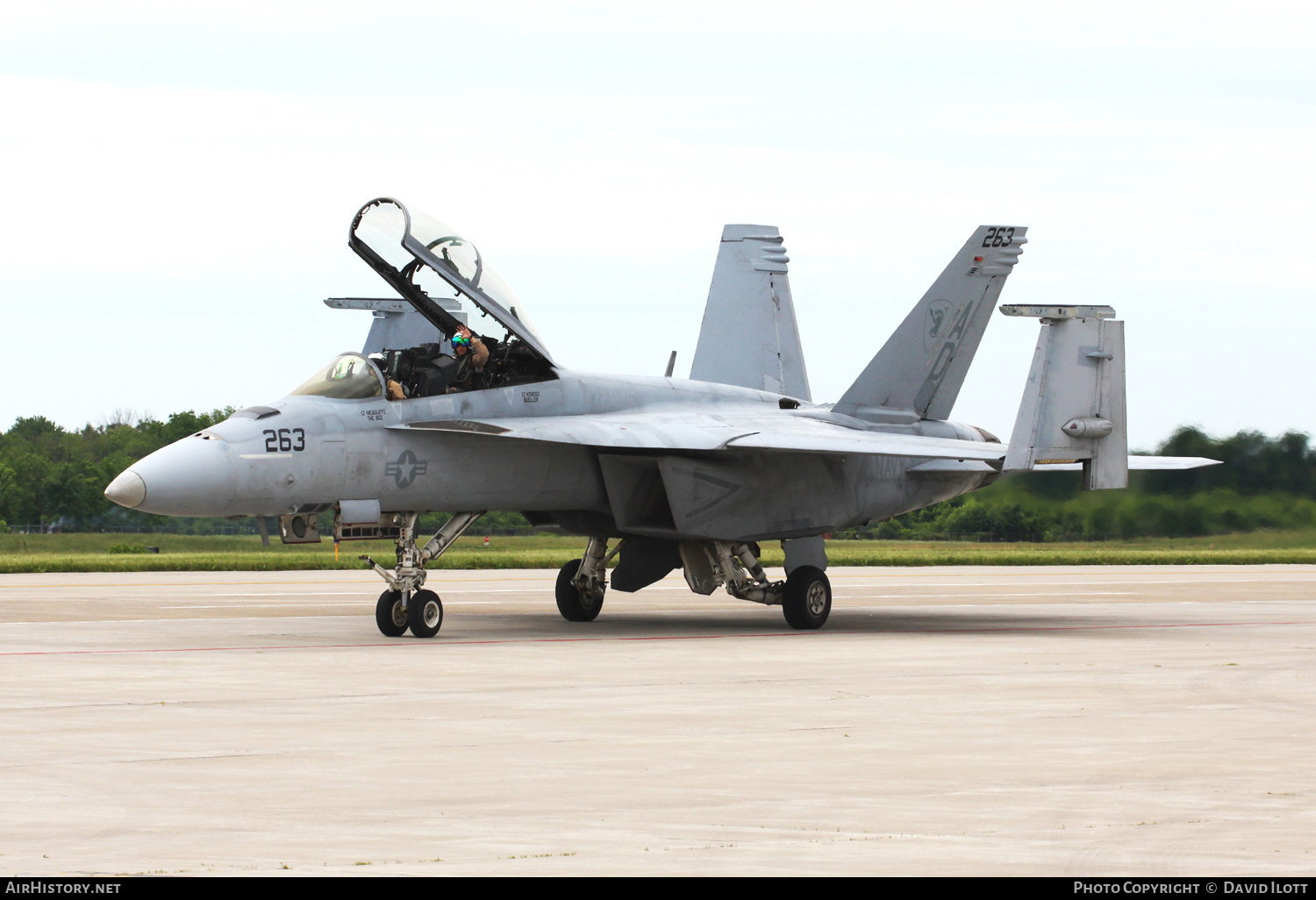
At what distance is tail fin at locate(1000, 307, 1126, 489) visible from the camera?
1670cm

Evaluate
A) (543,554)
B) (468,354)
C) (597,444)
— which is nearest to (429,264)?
(468,354)

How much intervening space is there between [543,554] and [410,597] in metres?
25.0

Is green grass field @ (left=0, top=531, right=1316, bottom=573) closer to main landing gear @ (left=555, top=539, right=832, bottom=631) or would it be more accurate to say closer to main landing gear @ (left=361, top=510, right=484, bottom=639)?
main landing gear @ (left=555, top=539, right=832, bottom=631)

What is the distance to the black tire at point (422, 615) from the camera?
53.2 feet

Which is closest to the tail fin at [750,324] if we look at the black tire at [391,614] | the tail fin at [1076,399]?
the tail fin at [1076,399]

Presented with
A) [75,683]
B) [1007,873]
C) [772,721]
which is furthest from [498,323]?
[1007,873]

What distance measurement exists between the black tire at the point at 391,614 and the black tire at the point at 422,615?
0.08 m

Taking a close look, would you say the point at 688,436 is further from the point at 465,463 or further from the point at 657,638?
the point at 465,463

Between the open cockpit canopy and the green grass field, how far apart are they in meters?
10.3

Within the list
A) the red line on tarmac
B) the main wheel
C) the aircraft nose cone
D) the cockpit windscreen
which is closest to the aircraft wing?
the cockpit windscreen

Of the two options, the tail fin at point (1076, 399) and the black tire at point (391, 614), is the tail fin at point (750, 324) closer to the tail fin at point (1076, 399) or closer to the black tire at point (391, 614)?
the tail fin at point (1076, 399)

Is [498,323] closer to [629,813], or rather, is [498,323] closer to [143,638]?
[143,638]

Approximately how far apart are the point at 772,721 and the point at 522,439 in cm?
763

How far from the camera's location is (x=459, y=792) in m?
7.24
